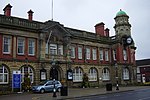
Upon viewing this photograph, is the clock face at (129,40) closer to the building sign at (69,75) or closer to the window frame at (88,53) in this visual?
the window frame at (88,53)

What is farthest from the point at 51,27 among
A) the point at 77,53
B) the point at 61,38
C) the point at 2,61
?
the point at 2,61

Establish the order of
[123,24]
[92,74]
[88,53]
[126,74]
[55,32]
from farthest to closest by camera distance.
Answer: [123,24] < [126,74] < [88,53] < [92,74] < [55,32]

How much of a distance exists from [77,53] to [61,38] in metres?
4.63

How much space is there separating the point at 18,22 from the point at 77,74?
1413 centimetres

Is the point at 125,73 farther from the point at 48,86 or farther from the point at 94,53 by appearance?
the point at 48,86

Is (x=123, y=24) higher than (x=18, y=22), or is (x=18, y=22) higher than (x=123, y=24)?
(x=123, y=24)

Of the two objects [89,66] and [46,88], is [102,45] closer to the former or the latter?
[89,66]

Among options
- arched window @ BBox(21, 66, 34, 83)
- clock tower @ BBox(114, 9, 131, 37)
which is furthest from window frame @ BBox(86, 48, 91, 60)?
arched window @ BBox(21, 66, 34, 83)

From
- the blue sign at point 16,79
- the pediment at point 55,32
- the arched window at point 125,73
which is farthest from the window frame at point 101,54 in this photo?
the blue sign at point 16,79

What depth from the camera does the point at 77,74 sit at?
124ft

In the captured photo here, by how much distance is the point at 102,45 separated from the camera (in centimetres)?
4375

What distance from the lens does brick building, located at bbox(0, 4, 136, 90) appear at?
96.6 ft

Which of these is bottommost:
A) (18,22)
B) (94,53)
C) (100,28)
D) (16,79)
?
(16,79)

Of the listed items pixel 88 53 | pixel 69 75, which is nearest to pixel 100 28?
pixel 88 53
